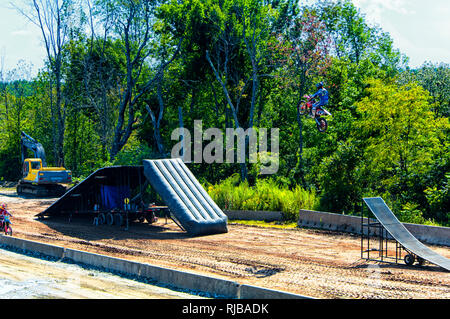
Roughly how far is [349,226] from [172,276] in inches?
401

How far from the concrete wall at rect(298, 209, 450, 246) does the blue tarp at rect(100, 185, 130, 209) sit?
913cm

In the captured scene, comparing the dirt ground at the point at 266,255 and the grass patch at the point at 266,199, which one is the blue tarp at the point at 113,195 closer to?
the dirt ground at the point at 266,255

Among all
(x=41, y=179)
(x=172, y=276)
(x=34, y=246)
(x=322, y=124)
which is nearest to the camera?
(x=172, y=276)

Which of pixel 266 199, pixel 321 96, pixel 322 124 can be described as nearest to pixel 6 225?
pixel 266 199

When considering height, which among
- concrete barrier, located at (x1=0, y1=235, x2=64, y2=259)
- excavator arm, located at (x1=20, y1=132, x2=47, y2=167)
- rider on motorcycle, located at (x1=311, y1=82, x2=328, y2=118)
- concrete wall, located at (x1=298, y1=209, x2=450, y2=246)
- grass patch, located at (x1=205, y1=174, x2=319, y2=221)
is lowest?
Answer: concrete barrier, located at (x1=0, y1=235, x2=64, y2=259)

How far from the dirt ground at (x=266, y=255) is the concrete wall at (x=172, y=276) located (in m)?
1.07

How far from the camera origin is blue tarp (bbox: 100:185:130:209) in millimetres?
23062

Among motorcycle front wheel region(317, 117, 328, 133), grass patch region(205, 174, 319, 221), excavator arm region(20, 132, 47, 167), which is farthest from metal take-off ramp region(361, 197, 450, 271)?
excavator arm region(20, 132, 47, 167)

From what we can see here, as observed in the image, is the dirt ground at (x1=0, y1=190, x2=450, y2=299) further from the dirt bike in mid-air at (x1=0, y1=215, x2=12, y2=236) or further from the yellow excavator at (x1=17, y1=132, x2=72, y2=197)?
the yellow excavator at (x1=17, y1=132, x2=72, y2=197)

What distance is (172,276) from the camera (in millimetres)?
11609

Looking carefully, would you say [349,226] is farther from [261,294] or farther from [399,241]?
[261,294]

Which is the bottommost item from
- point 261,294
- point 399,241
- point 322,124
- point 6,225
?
point 261,294

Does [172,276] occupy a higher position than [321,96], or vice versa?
[321,96]
